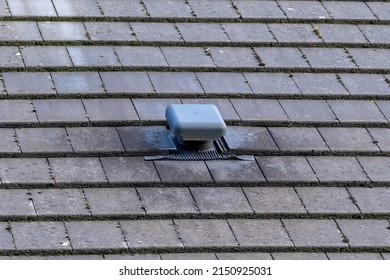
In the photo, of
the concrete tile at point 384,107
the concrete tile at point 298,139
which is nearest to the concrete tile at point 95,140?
the concrete tile at point 298,139

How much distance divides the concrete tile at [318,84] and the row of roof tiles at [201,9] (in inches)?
24.8

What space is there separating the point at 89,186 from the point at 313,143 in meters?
1.34

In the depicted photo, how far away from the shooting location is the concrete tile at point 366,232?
7.51 m

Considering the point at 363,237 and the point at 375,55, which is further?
the point at 375,55

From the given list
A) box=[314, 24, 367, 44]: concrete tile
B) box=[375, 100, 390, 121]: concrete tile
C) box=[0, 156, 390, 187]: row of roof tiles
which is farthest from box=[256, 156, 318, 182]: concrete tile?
box=[314, 24, 367, 44]: concrete tile

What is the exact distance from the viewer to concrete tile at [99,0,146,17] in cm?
897

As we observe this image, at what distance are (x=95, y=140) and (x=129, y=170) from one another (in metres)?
0.30

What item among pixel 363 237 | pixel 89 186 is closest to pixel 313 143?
pixel 363 237

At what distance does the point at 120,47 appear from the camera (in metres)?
8.69

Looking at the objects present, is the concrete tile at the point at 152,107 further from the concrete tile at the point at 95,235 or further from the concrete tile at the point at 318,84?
the concrete tile at the point at 95,235

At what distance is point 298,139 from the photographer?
26.8 feet

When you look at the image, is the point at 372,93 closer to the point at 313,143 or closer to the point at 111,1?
the point at 313,143

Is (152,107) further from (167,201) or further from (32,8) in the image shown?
(32,8)

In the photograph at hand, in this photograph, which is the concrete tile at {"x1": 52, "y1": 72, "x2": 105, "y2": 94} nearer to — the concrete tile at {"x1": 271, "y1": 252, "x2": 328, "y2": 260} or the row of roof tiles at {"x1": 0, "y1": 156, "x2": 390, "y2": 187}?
the row of roof tiles at {"x1": 0, "y1": 156, "x2": 390, "y2": 187}
